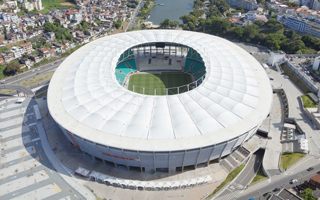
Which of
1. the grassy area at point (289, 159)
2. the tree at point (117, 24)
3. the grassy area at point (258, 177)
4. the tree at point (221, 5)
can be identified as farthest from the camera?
the tree at point (221, 5)

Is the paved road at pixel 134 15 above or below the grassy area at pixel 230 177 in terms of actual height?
above

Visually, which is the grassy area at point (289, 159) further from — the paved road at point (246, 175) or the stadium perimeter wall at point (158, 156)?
the stadium perimeter wall at point (158, 156)

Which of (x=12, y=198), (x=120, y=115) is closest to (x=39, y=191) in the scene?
(x=12, y=198)

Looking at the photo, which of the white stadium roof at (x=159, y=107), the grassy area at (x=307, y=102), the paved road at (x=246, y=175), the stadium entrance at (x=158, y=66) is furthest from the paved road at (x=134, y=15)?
the paved road at (x=246, y=175)

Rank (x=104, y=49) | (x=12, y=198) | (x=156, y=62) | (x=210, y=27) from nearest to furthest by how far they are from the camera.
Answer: (x=12, y=198), (x=104, y=49), (x=156, y=62), (x=210, y=27)

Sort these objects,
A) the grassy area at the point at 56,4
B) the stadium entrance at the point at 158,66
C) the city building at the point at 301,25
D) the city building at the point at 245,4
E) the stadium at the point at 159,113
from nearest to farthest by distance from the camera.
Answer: the stadium at the point at 159,113 < the stadium entrance at the point at 158,66 < the city building at the point at 301,25 < the city building at the point at 245,4 < the grassy area at the point at 56,4

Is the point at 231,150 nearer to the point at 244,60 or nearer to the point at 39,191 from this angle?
the point at 244,60
